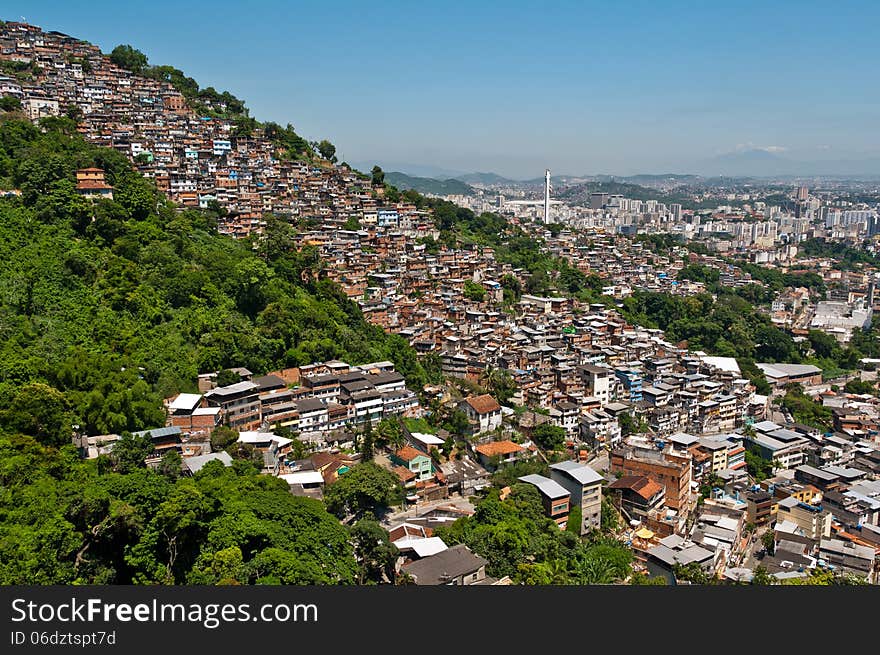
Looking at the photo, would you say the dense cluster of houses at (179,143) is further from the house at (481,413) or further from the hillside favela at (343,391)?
the house at (481,413)

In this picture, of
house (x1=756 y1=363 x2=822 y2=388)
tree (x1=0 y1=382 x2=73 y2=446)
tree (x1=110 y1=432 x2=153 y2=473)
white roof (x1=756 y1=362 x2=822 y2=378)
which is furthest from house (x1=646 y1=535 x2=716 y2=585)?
white roof (x1=756 y1=362 x2=822 y2=378)

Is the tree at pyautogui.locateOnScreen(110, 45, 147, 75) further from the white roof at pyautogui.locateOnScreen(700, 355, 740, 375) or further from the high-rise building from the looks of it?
the high-rise building

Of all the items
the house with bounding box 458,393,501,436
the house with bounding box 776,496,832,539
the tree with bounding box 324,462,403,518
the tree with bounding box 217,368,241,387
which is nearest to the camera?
the tree with bounding box 324,462,403,518

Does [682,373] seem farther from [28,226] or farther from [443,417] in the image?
[28,226]

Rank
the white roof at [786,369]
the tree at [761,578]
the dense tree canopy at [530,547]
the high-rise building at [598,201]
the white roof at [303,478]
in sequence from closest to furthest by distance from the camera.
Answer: the dense tree canopy at [530,547], the tree at [761,578], the white roof at [303,478], the white roof at [786,369], the high-rise building at [598,201]

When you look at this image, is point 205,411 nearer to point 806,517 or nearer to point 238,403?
point 238,403

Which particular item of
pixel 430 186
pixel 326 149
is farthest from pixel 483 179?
pixel 326 149

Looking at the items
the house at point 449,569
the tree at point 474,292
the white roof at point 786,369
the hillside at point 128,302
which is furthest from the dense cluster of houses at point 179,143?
the house at point 449,569
